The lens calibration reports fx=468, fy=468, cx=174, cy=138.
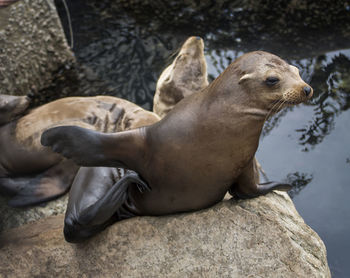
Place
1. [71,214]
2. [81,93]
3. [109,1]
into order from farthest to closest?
[109,1]
[81,93]
[71,214]

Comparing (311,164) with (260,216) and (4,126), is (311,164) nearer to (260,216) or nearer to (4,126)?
(260,216)

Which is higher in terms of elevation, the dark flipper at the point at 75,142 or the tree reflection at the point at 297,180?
the dark flipper at the point at 75,142

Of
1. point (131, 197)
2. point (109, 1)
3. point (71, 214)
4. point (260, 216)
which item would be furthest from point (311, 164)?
point (109, 1)

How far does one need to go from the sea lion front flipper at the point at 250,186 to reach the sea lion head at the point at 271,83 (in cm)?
41

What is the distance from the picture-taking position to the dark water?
3.95 metres

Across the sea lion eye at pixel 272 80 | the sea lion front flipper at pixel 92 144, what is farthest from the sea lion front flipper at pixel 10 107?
the sea lion eye at pixel 272 80

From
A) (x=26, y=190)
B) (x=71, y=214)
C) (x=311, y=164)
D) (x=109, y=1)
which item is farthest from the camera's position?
(x=109, y=1)

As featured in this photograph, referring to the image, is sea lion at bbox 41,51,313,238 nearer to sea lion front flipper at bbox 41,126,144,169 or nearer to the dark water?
sea lion front flipper at bbox 41,126,144,169

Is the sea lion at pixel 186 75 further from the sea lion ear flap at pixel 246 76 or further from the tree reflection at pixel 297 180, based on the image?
the sea lion ear flap at pixel 246 76

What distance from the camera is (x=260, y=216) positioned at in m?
2.56

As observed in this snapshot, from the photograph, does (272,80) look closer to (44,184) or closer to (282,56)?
(44,184)

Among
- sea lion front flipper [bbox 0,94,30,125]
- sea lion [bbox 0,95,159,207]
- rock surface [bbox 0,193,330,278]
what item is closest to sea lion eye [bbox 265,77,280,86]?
rock surface [bbox 0,193,330,278]

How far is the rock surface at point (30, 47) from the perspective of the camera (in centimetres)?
473

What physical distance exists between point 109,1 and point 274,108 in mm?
4405
